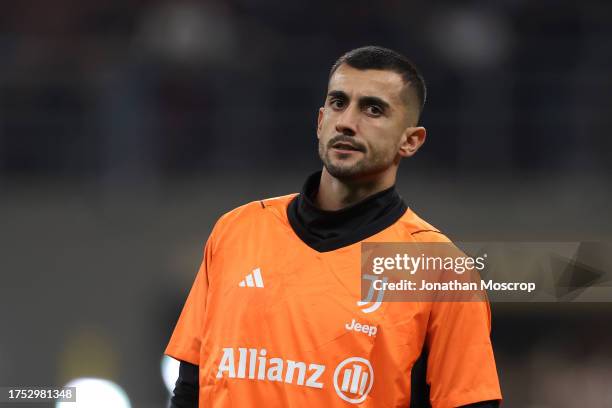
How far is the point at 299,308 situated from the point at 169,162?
460 cm

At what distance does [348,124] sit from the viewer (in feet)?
6.63

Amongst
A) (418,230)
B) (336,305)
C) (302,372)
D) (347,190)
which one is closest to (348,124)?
(347,190)

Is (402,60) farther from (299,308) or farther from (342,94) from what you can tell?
(299,308)

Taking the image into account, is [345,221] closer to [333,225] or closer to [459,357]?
[333,225]

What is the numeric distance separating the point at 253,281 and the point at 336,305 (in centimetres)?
19

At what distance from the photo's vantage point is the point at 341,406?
188 cm

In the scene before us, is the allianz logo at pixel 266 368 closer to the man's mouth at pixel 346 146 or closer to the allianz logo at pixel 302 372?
the allianz logo at pixel 302 372

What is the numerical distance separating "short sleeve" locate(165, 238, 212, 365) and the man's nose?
393mm

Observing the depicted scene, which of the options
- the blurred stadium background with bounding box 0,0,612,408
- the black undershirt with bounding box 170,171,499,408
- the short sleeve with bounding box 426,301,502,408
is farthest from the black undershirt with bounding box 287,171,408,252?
the blurred stadium background with bounding box 0,0,612,408

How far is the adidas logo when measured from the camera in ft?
6.62

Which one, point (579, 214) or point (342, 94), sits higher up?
point (579, 214)

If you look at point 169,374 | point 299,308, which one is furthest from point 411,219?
point 169,374

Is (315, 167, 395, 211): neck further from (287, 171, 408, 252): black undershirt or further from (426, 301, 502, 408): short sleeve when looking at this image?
(426, 301, 502, 408): short sleeve

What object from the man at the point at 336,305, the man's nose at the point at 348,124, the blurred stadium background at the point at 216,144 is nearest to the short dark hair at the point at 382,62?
the man at the point at 336,305
